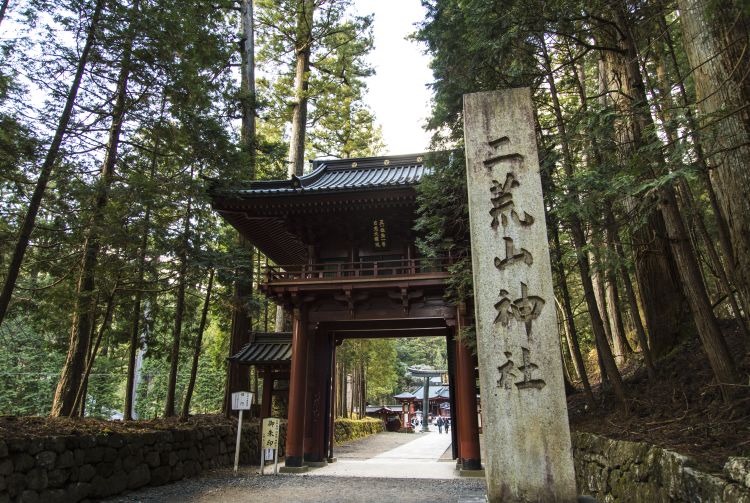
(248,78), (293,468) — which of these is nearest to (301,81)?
(248,78)

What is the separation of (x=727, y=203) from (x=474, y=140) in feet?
7.85

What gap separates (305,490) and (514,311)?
16.9 ft

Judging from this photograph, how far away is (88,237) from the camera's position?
23.9 ft

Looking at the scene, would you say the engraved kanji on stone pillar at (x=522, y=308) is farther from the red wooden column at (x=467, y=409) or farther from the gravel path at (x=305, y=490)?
the red wooden column at (x=467, y=409)

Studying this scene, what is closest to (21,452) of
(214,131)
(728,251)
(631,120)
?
(214,131)

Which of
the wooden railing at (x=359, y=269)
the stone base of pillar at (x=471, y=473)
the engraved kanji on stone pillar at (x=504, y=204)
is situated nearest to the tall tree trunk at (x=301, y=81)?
the wooden railing at (x=359, y=269)

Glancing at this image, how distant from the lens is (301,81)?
1706cm

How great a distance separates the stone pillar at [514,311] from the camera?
153 inches

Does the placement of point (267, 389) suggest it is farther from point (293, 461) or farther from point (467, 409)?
point (467, 409)

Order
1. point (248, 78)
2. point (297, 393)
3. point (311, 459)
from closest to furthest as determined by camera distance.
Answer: point (297, 393), point (311, 459), point (248, 78)

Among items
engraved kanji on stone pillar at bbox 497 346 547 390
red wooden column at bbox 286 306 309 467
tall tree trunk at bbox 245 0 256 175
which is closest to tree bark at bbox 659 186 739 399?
engraved kanji on stone pillar at bbox 497 346 547 390

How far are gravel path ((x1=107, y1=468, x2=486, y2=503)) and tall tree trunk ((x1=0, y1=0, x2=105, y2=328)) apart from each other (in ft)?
10.8

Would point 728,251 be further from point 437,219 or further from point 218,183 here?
point 218,183

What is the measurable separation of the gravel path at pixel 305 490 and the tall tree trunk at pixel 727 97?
4.36 m
